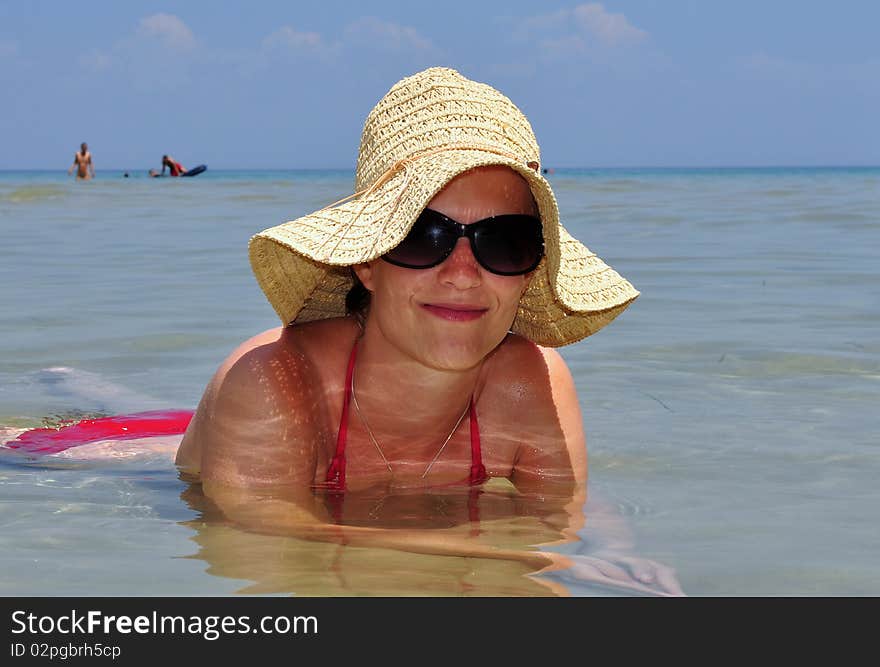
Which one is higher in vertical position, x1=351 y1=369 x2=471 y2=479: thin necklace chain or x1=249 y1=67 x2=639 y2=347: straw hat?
x1=249 y1=67 x2=639 y2=347: straw hat

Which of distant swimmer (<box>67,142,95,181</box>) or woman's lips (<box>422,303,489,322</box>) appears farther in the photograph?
distant swimmer (<box>67,142,95,181</box>)

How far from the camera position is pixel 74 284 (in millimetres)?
8109

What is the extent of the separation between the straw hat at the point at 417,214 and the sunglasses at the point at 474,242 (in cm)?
6

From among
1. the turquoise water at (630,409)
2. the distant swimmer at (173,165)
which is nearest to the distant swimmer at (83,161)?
the distant swimmer at (173,165)

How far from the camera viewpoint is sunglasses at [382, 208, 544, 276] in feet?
9.29

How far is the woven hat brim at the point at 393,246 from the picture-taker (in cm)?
283

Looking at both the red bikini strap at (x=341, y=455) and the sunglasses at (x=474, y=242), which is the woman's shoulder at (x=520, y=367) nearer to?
the red bikini strap at (x=341, y=455)

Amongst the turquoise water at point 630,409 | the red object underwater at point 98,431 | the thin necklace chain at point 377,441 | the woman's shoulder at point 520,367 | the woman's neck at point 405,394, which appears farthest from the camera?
the red object underwater at point 98,431

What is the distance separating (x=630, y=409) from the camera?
4.73m

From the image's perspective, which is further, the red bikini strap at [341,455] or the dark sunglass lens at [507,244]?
the red bikini strap at [341,455]

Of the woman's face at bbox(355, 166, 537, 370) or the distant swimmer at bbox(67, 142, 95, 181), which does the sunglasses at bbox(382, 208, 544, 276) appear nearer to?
the woman's face at bbox(355, 166, 537, 370)

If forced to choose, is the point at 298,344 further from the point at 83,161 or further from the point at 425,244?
the point at 83,161

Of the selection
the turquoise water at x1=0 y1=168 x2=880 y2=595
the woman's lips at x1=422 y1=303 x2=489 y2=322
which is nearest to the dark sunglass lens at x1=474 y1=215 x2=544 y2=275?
the woman's lips at x1=422 y1=303 x2=489 y2=322
